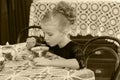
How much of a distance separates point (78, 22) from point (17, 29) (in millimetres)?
1020

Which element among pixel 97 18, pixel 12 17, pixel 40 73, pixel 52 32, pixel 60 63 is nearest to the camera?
pixel 40 73

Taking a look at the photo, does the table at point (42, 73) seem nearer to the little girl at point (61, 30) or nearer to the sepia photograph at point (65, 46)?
the sepia photograph at point (65, 46)

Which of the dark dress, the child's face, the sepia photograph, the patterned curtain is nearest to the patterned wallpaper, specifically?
the sepia photograph

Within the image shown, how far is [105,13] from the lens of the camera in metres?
3.52

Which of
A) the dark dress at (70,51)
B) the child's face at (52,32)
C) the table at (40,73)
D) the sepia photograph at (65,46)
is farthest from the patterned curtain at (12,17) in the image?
the table at (40,73)

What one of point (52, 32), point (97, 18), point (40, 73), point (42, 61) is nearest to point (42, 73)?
point (40, 73)

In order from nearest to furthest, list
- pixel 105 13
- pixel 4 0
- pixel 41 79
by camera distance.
Result: pixel 41 79 → pixel 105 13 → pixel 4 0

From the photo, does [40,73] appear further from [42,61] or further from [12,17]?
[12,17]

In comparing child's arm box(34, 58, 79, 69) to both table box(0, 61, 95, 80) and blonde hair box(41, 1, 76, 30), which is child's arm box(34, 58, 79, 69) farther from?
blonde hair box(41, 1, 76, 30)

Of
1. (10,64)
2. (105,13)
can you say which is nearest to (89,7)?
(105,13)

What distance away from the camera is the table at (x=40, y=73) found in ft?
4.63

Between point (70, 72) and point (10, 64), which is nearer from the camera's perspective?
point (70, 72)

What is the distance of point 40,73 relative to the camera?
1468mm

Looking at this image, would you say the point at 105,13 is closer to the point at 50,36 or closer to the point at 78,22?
the point at 78,22
